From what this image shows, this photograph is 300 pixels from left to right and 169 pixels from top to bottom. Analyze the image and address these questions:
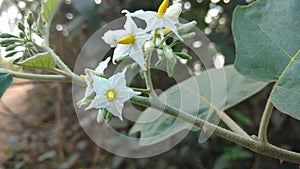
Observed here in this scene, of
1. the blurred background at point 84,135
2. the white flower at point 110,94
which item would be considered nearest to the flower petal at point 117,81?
the white flower at point 110,94

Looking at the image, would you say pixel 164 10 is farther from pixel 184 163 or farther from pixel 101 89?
pixel 184 163

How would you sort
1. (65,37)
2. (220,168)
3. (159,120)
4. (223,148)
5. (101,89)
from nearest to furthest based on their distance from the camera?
1. (101,89)
2. (159,120)
3. (220,168)
4. (223,148)
5. (65,37)

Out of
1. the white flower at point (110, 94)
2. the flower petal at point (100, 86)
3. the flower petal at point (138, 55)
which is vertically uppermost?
the flower petal at point (138, 55)

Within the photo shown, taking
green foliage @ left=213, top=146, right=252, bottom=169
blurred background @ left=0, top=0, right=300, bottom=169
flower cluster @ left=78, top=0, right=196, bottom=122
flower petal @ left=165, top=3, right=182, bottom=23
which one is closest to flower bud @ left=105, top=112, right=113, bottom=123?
flower cluster @ left=78, top=0, right=196, bottom=122

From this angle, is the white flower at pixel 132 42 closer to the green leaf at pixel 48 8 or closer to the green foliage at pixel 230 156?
the green leaf at pixel 48 8

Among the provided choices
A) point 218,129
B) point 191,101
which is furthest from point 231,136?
point 191,101

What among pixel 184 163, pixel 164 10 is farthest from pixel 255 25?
pixel 184 163

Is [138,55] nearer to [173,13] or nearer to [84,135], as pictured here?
[173,13]
